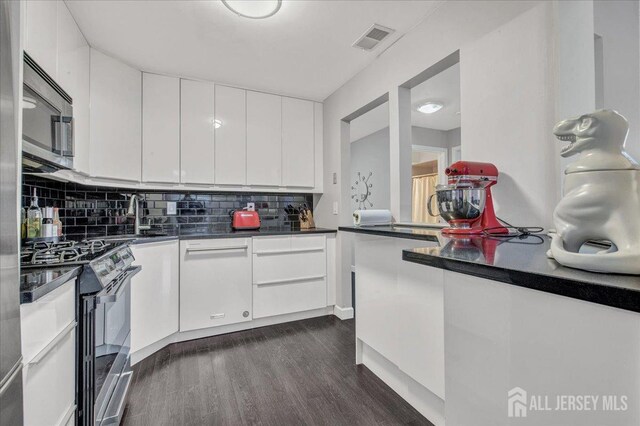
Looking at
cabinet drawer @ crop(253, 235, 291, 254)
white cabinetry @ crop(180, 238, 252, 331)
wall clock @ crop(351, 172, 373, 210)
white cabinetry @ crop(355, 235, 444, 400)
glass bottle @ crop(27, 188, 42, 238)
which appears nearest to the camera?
white cabinetry @ crop(355, 235, 444, 400)

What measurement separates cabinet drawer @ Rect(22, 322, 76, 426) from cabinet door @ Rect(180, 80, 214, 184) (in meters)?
1.85

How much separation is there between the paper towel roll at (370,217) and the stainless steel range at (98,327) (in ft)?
4.63

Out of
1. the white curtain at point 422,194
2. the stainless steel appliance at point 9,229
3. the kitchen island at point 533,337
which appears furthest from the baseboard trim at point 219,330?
the white curtain at point 422,194

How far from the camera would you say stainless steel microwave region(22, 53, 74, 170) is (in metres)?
1.21

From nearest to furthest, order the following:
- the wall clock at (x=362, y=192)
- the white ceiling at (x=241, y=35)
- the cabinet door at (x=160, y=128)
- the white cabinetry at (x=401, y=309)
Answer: the white cabinetry at (x=401, y=309)
the white ceiling at (x=241, y=35)
the cabinet door at (x=160, y=128)
the wall clock at (x=362, y=192)

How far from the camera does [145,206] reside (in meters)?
2.76

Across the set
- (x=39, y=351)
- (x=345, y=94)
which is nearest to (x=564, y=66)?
(x=345, y=94)

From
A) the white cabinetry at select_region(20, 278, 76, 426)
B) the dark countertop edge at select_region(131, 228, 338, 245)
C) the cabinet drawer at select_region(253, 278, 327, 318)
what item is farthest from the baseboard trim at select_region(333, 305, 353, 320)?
the white cabinetry at select_region(20, 278, 76, 426)

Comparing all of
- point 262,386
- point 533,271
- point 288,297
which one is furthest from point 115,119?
point 533,271

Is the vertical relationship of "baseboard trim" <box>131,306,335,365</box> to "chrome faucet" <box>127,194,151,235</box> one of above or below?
below

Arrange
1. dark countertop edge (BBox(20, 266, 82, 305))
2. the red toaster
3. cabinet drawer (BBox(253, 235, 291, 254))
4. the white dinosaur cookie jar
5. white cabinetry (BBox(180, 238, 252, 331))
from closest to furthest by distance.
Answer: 1. the white dinosaur cookie jar
2. dark countertop edge (BBox(20, 266, 82, 305))
3. white cabinetry (BBox(180, 238, 252, 331))
4. cabinet drawer (BBox(253, 235, 291, 254))
5. the red toaster

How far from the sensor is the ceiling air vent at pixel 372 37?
202 cm

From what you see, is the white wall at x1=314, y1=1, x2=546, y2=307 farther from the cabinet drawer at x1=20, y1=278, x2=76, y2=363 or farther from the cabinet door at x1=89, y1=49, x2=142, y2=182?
the cabinet drawer at x1=20, y1=278, x2=76, y2=363

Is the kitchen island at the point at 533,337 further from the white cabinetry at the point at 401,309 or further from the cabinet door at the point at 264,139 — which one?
the cabinet door at the point at 264,139
